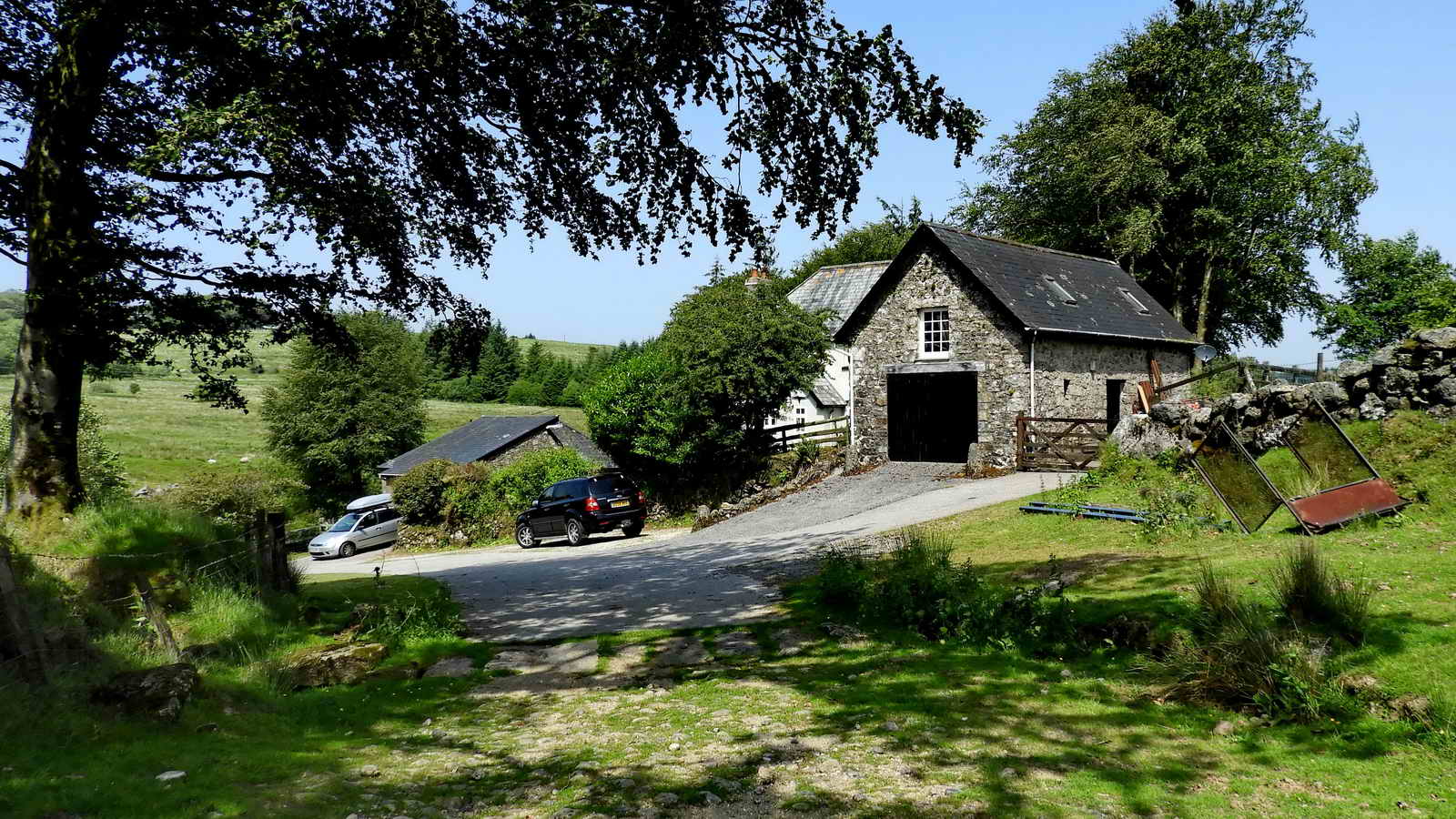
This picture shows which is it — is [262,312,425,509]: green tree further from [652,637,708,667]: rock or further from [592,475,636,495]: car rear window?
[652,637,708,667]: rock

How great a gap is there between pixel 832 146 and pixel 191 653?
926 centimetres


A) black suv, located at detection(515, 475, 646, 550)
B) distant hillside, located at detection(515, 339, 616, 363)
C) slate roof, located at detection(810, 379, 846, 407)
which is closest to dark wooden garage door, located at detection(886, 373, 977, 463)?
slate roof, located at detection(810, 379, 846, 407)

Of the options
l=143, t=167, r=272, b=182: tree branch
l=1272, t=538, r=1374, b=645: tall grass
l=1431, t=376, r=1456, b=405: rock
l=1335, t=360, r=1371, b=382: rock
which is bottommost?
l=1272, t=538, r=1374, b=645: tall grass

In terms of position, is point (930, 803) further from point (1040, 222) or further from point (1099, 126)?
point (1040, 222)

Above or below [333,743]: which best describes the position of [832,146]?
above

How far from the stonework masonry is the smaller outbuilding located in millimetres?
13737

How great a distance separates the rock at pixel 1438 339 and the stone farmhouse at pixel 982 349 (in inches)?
554

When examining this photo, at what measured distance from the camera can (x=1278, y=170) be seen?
140 feet

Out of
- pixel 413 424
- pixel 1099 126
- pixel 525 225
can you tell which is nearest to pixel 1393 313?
pixel 1099 126

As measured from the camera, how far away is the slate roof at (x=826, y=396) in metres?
39.2

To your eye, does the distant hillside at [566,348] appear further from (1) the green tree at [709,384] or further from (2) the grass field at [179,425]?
(1) the green tree at [709,384]

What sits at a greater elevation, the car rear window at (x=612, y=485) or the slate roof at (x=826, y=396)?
the slate roof at (x=826, y=396)

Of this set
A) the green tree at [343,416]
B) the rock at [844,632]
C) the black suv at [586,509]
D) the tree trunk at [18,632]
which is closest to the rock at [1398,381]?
the rock at [844,632]

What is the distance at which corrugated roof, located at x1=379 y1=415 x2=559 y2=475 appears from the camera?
41.2 meters
